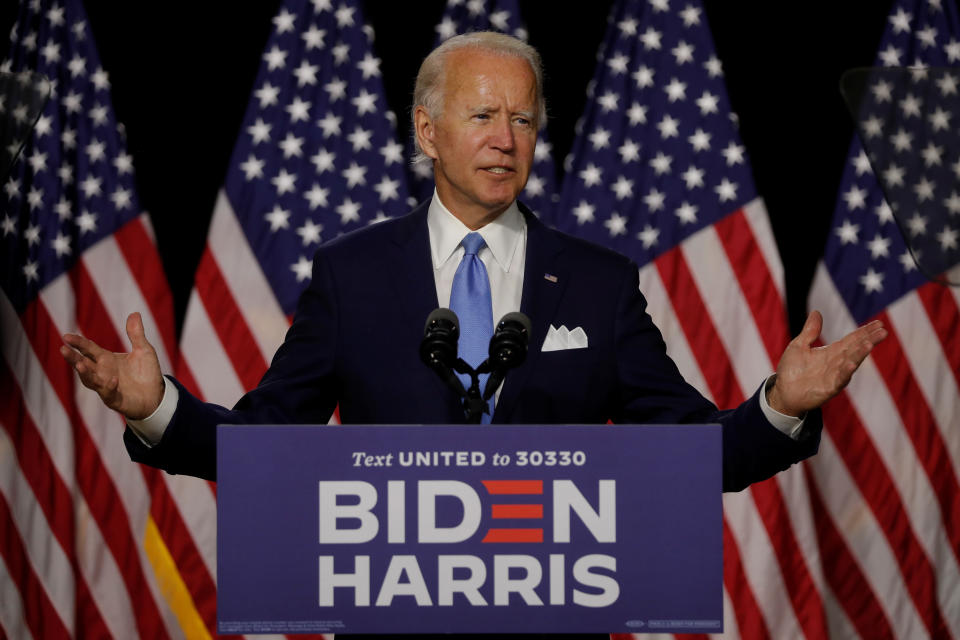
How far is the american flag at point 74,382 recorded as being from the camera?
3.95 metres

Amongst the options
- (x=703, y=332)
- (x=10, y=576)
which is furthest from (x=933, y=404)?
(x=10, y=576)

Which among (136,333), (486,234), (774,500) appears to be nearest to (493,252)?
(486,234)

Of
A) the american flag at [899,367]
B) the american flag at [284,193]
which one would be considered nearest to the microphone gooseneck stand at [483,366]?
the american flag at [284,193]

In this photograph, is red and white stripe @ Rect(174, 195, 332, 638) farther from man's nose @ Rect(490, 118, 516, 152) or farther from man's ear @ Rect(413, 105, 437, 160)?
man's nose @ Rect(490, 118, 516, 152)

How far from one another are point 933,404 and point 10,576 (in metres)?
3.45

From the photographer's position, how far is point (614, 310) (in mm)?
1773

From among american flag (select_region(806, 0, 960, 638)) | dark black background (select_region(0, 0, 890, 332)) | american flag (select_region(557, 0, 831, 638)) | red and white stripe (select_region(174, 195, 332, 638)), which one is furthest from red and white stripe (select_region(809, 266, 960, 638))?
red and white stripe (select_region(174, 195, 332, 638))

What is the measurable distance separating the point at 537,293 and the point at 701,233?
244 cm

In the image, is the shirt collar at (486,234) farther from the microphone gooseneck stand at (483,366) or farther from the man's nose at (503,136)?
the microphone gooseneck stand at (483,366)

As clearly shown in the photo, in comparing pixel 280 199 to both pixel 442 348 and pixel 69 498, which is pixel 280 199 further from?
pixel 442 348

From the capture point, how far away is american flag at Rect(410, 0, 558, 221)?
3961mm

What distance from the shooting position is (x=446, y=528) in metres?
1.26

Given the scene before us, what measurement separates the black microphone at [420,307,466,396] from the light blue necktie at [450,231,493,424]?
0.93 ft

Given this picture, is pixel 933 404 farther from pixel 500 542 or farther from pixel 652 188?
pixel 500 542
